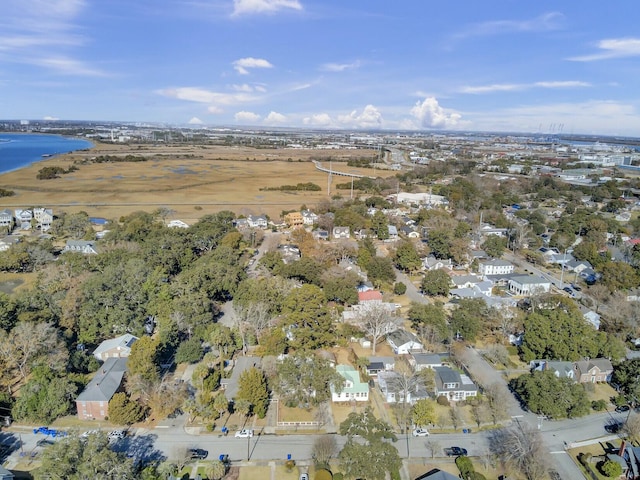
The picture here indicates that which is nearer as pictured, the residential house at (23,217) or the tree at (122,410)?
the tree at (122,410)

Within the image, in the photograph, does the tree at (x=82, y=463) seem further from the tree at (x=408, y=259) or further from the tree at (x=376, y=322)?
the tree at (x=408, y=259)

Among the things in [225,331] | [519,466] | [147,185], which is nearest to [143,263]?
[225,331]

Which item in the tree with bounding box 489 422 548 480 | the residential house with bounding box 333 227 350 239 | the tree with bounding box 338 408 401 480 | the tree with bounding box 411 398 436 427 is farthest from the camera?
the residential house with bounding box 333 227 350 239

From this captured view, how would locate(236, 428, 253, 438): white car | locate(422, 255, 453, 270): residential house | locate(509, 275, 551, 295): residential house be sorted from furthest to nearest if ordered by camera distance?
locate(422, 255, 453, 270): residential house < locate(509, 275, 551, 295): residential house < locate(236, 428, 253, 438): white car

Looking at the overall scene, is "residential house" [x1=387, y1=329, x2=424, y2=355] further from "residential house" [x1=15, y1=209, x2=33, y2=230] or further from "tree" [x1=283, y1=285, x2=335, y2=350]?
"residential house" [x1=15, y1=209, x2=33, y2=230]

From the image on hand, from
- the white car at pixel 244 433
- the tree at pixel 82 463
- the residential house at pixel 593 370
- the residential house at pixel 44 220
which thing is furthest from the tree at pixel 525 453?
the residential house at pixel 44 220

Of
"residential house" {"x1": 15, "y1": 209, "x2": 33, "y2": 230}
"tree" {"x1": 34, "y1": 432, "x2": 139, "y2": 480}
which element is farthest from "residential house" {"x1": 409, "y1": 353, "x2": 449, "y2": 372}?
"residential house" {"x1": 15, "y1": 209, "x2": 33, "y2": 230}

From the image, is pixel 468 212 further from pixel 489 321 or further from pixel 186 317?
pixel 186 317
